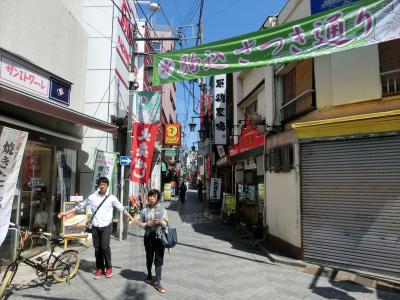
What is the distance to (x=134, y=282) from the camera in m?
7.41

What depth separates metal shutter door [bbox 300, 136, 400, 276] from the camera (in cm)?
766

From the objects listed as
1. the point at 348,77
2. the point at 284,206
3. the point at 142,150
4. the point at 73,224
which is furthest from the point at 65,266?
the point at 348,77

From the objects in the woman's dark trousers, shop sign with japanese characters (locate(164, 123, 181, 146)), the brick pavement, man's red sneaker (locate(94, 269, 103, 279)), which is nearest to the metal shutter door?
the brick pavement

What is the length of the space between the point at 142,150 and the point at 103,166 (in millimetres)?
1520

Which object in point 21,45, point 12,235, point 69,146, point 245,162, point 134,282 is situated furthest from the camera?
point 245,162

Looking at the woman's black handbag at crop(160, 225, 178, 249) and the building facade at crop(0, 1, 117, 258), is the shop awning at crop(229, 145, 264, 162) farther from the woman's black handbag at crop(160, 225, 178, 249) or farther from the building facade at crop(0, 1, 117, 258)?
the woman's black handbag at crop(160, 225, 178, 249)

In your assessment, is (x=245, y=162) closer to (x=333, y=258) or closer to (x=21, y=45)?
(x=333, y=258)

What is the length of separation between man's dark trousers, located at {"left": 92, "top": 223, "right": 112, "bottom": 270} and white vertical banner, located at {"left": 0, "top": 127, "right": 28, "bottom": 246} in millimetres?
1924

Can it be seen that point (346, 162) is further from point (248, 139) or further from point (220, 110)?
point (220, 110)

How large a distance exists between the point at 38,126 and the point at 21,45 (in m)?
2.07

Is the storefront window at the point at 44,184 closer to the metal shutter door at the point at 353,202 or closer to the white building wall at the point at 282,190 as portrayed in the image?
the white building wall at the point at 282,190

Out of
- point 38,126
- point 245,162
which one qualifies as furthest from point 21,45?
point 245,162

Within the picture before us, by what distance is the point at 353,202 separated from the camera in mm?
8266

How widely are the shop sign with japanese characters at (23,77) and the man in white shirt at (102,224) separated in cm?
338
